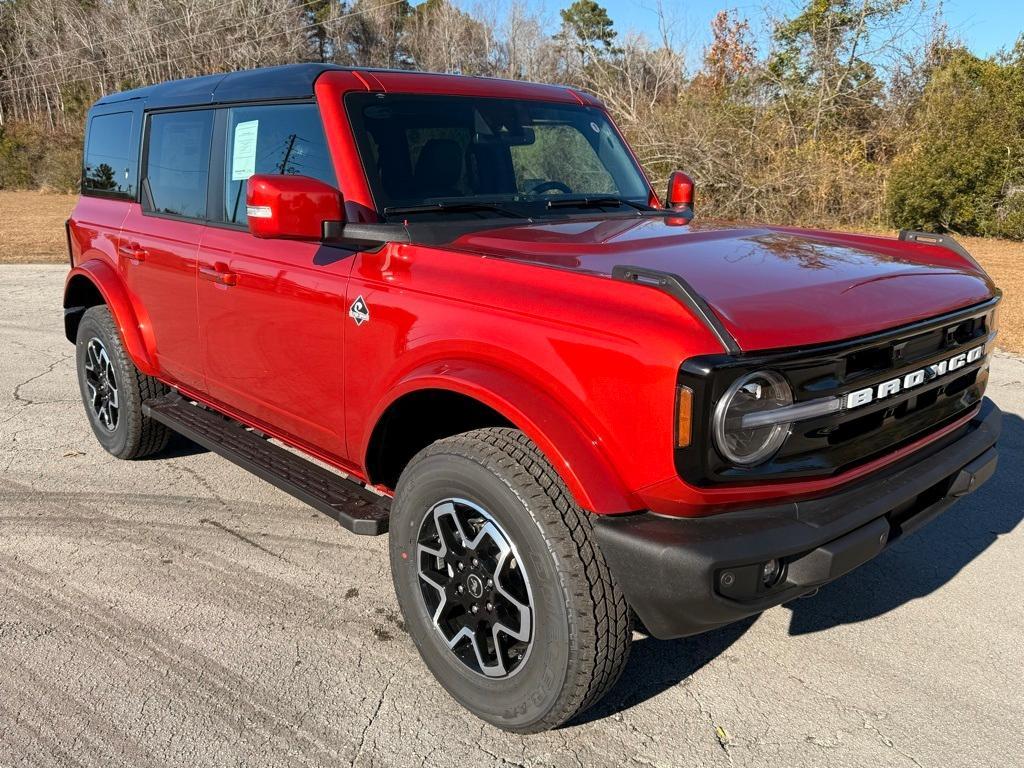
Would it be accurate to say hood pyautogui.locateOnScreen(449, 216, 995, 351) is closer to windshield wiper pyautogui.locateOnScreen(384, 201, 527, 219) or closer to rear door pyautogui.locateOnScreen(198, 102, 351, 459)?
windshield wiper pyautogui.locateOnScreen(384, 201, 527, 219)

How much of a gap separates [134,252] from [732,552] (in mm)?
3629

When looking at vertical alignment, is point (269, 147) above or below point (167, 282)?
above

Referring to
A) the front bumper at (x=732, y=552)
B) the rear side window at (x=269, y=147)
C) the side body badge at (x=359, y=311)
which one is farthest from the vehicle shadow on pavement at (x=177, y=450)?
the front bumper at (x=732, y=552)

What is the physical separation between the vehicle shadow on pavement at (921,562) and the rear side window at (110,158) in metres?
4.05

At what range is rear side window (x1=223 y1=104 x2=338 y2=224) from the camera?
335cm

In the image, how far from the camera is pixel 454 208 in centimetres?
332

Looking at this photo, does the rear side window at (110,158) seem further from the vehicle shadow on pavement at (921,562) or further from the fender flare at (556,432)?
the vehicle shadow on pavement at (921,562)

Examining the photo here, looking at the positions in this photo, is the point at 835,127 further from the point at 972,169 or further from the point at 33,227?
the point at 33,227

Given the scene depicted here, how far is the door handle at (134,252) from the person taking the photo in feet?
14.4

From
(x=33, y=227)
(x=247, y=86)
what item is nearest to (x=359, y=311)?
(x=247, y=86)

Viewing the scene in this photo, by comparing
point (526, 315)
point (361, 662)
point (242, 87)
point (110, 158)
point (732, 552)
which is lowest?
point (361, 662)

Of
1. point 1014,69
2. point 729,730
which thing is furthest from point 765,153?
point 729,730

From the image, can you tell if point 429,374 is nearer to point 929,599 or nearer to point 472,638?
point 472,638

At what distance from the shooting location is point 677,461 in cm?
215
